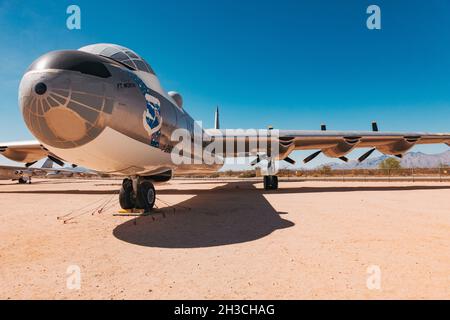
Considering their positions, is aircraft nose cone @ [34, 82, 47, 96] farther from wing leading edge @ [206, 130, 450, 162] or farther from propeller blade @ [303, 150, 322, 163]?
propeller blade @ [303, 150, 322, 163]

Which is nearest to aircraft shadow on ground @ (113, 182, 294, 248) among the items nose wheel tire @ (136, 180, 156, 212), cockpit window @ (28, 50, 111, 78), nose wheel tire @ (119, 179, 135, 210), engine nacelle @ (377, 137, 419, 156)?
nose wheel tire @ (136, 180, 156, 212)

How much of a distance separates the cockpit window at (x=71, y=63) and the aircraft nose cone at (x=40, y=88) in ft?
1.38

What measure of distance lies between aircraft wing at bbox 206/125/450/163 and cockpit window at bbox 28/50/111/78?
1409 centimetres

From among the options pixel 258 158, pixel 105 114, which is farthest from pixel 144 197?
pixel 258 158

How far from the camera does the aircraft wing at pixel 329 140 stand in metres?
19.8

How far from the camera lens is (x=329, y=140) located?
20.5 meters

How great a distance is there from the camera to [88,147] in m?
5.44

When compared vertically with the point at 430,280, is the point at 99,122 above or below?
above

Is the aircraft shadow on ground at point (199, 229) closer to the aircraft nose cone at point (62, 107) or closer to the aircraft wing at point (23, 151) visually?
the aircraft nose cone at point (62, 107)

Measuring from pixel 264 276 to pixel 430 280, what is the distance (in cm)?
223

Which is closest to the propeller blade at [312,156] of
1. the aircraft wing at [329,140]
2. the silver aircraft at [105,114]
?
the aircraft wing at [329,140]
